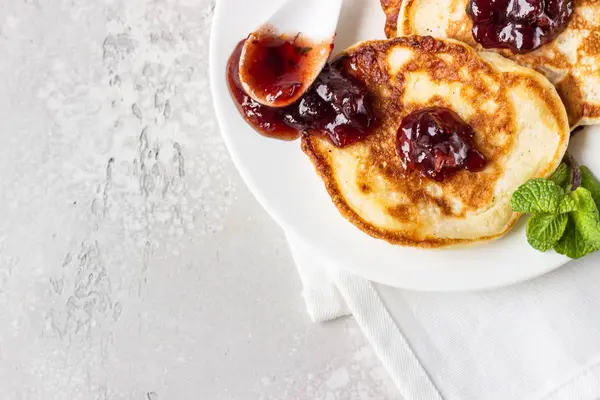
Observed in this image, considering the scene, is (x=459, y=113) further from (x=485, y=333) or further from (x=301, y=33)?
(x=485, y=333)

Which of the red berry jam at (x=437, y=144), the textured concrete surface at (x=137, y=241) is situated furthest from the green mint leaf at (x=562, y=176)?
the textured concrete surface at (x=137, y=241)

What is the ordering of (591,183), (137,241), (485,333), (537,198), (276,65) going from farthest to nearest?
(137,241) → (485,333) → (276,65) → (591,183) → (537,198)

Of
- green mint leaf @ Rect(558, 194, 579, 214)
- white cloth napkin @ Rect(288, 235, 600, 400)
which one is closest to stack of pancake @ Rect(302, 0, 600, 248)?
green mint leaf @ Rect(558, 194, 579, 214)

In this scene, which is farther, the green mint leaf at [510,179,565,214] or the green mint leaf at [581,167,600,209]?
the green mint leaf at [581,167,600,209]

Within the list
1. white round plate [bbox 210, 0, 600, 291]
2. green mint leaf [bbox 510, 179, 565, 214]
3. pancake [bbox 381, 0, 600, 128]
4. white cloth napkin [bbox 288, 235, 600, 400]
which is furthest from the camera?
white cloth napkin [bbox 288, 235, 600, 400]

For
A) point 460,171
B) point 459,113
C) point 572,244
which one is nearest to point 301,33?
point 459,113

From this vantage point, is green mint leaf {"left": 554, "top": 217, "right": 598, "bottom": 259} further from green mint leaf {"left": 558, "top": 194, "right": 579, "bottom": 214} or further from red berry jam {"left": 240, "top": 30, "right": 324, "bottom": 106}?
red berry jam {"left": 240, "top": 30, "right": 324, "bottom": 106}
